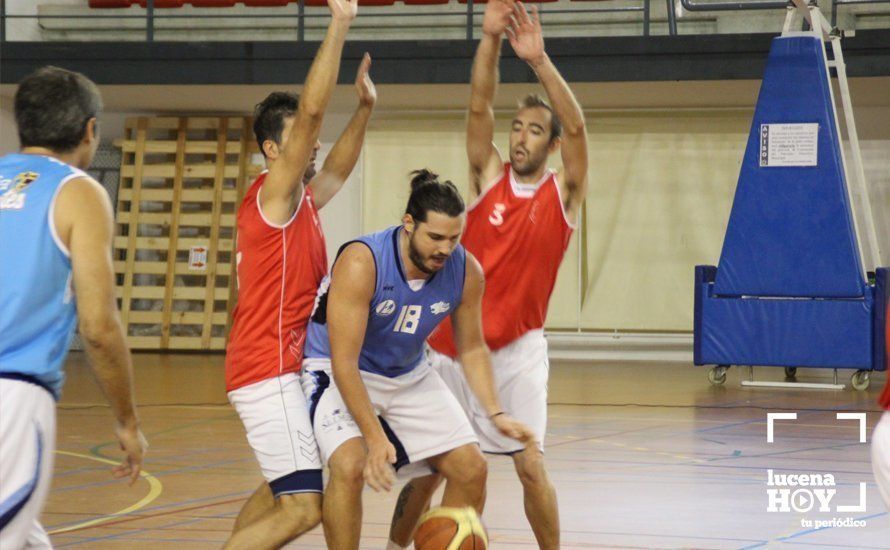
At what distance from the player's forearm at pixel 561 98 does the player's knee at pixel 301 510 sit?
1830mm

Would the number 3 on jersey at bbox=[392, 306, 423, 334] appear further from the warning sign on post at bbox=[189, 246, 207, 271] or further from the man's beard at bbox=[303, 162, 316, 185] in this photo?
the warning sign on post at bbox=[189, 246, 207, 271]

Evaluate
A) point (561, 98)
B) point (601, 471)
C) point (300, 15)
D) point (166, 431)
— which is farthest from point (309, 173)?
point (300, 15)

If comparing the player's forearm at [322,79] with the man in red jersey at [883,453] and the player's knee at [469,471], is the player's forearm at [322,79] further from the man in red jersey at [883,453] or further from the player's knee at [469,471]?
the man in red jersey at [883,453]

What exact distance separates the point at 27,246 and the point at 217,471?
4230 millimetres

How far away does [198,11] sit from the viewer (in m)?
15.8

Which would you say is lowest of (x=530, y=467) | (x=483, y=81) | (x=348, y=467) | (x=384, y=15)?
(x=530, y=467)

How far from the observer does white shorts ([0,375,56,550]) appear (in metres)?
2.81

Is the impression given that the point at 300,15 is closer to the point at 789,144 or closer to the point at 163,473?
the point at 789,144

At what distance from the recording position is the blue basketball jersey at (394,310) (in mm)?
4113

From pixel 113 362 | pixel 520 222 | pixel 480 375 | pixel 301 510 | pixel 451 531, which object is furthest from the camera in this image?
pixel 520 222

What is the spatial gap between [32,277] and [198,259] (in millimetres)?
12579

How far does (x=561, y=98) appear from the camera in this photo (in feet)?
15.7

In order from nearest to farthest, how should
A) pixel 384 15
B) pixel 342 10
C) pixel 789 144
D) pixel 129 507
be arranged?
pixel 342 10, pixel 129 507, pixel 789 144, pixel 384 15

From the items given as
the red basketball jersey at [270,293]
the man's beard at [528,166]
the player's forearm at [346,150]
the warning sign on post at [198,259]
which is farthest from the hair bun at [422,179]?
the warning sign on post at [198,259]
